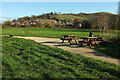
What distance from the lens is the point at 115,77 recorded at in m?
4.27

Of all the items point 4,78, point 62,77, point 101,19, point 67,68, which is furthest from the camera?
point 101,19

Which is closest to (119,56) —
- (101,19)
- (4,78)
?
(4,78)

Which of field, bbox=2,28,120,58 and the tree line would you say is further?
the tree line

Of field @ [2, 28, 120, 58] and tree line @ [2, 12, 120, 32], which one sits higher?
tree line @ [2, 12, 120, 32]

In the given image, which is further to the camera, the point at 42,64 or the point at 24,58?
the point at 24,58

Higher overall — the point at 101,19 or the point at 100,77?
the point at 101,19

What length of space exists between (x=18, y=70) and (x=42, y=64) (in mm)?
1017

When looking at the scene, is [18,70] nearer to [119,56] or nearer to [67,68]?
[67,68]

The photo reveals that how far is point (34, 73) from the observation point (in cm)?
421

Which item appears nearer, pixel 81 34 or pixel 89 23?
pixel 81 34

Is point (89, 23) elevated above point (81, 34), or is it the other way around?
point (89, 23)

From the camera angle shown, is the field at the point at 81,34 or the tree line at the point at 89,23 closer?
the field at the point at 81,34

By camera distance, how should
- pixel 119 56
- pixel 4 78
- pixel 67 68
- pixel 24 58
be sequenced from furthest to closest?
1. pixel 119 56
2. pixel 24 58
3. pixel 67 68
4. pixel 4 78

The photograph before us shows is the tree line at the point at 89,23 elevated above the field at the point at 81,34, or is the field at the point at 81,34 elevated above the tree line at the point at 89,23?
the tree line at the point at 89,23
